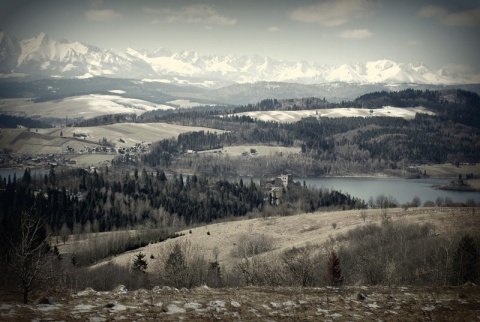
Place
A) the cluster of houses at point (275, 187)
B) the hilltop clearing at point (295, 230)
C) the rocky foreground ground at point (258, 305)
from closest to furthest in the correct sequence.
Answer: the rocky foreground ground at point (258, 305)
the hilltop clearing at point (295, 230)
the cluster of houses at point (275, 187)

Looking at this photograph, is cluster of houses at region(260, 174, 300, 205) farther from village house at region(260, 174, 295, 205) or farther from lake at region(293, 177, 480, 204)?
lake at region(293, 177, 480, 204)

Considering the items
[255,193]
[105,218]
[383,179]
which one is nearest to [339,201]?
[255,193]

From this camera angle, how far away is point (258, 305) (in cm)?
1634

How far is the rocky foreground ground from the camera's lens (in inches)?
567

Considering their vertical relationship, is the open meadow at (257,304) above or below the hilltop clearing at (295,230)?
above

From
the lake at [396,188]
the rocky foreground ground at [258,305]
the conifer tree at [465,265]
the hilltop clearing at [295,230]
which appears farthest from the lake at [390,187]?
the rocky foreground ground at [258,305]

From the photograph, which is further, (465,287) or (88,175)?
(88,175)

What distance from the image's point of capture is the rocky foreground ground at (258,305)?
14391 millimetres

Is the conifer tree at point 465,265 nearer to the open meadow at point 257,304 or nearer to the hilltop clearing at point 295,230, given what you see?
the open meadow at point 257,304

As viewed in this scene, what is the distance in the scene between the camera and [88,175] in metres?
135

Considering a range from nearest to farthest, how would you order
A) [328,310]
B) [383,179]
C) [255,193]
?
[328,310] → [255,193] → [383,179]

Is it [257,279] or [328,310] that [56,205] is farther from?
[328,310]

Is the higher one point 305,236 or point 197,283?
point 197,283

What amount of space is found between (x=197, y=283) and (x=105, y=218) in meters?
81.7
